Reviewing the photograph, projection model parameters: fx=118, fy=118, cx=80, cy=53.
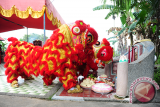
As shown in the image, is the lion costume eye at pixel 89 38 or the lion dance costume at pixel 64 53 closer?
the lion dance costume at pixel 64 53

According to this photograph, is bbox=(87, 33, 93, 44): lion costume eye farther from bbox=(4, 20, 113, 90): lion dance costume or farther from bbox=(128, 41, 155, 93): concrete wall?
bbox=(128, 41, 155, 93): concrete wall

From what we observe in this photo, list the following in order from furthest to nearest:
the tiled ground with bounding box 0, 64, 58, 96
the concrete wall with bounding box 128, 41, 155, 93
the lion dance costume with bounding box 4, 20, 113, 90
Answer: the tiled ground with bounding box 0, 64, 58, 96, the lion dance costume with bounding box 4, 20, 113, 90, the concrete wall with bounding box 128, 41, 155, 93

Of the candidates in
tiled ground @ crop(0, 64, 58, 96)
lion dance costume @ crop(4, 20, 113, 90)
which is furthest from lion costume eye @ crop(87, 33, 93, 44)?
tiled ground @ crop(0, 64, 58, 96)

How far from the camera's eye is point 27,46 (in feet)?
12.9

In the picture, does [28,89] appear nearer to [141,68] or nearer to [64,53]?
[64,53]

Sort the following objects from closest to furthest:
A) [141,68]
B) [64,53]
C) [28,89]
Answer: [141,68] < [64,53] < [28,89]

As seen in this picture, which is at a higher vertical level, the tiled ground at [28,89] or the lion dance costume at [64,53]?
the lion dance costume at [64,53]

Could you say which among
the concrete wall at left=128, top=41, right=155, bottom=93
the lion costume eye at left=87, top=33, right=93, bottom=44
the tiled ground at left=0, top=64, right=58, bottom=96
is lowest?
the tiled ground at left=0, top=64, right=58, bottom=96

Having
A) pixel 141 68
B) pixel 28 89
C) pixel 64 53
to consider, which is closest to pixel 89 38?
pixel 64 53

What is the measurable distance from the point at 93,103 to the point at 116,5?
2699mm

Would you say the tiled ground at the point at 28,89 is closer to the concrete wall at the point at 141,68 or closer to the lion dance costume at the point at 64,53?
the lion dance costume at the point at 64,53

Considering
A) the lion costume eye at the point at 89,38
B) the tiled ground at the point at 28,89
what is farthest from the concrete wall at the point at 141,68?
the tiled ground at the point at 28,89

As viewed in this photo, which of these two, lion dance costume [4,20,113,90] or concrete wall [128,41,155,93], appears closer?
concrete wall [128,41,155,93]

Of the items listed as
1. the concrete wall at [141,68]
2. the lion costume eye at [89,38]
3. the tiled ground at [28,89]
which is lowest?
the tiled ground at [28,89]
